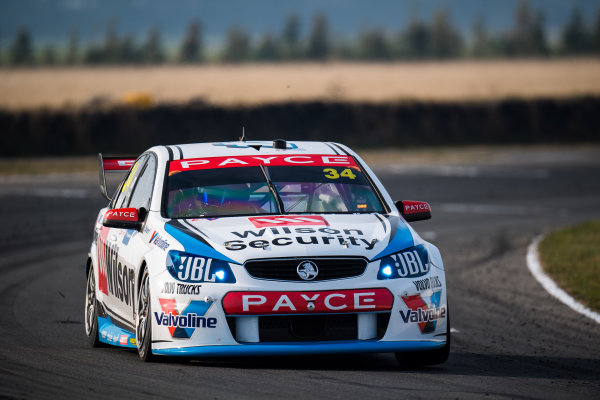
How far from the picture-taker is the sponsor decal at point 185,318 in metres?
7.46

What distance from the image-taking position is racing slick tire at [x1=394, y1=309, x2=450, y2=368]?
26.1ft

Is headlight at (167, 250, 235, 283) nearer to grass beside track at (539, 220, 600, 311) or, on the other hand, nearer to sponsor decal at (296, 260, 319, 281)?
sponsor decal at (296, 260, 319, 281)

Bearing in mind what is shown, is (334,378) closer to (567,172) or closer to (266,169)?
(266,169)

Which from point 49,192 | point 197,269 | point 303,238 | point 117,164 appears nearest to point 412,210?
point 303,238

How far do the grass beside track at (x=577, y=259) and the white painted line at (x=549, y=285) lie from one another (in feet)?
0.27

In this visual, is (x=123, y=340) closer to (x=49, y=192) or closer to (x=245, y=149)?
(x=245, y=149)

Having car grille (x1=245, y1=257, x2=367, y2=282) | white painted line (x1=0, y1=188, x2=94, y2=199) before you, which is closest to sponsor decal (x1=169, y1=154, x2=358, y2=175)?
car grille (x1=245, y1=257, x2=367, y2=282)

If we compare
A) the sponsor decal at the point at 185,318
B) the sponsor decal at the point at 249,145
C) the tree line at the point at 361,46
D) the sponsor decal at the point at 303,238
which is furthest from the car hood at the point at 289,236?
the tree line at the point at 361,46

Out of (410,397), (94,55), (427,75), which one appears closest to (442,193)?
(410,397)

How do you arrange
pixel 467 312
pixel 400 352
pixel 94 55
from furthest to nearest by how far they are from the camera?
1. pixel 94 55
2. pixel 467 312
3. pixel 400 352

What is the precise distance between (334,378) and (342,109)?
38.0m

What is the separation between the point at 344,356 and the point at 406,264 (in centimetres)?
113

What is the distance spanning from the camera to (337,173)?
29.0 feet

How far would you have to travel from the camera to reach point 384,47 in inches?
5153
